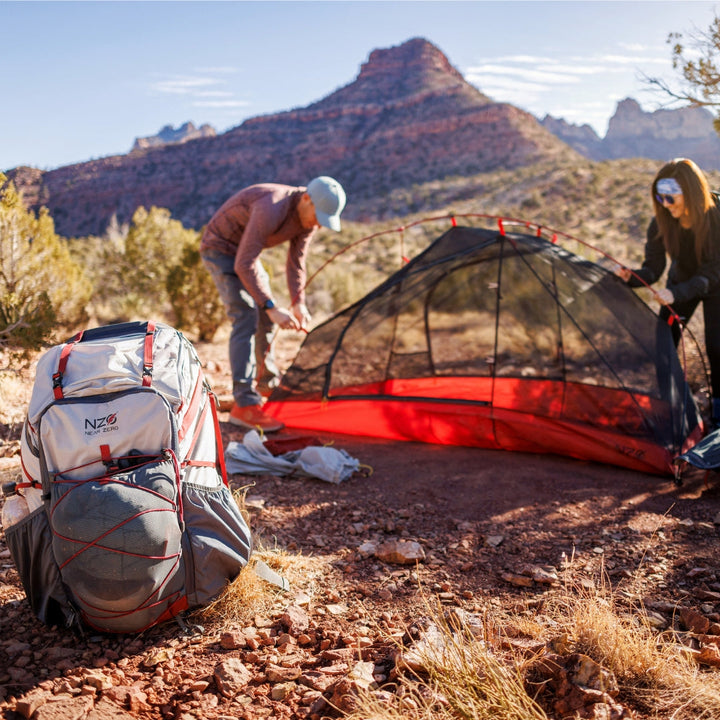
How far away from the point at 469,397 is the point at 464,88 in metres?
62.2

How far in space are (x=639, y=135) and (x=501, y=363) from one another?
112152 millimetres

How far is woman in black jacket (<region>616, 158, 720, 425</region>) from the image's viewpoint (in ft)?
12.8

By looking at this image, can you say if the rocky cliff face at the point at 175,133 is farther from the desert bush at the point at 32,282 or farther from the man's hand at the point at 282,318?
the man's hand at the point at 282,318

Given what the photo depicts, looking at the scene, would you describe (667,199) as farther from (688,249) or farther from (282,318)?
(282,318)

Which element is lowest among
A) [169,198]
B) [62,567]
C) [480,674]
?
[480,674]

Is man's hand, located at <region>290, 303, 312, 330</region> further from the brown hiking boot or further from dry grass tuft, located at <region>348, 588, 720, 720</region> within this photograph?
dry grass tuft, located at <region>348, 588, 720, 720</region>

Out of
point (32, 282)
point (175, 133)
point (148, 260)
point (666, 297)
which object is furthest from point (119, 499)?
point (175, 133)

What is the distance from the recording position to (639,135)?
100 m

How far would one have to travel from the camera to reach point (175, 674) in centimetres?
191

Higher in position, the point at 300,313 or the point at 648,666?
the point at 300,313

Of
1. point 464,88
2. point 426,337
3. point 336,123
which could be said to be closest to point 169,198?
point 336,123

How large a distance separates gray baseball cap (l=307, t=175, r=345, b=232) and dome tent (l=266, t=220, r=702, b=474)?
664 millimetres

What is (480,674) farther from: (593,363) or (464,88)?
(464,88)

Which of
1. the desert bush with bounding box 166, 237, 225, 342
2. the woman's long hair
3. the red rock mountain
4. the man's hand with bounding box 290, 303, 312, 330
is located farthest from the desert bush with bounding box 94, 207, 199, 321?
the red rock mountain
